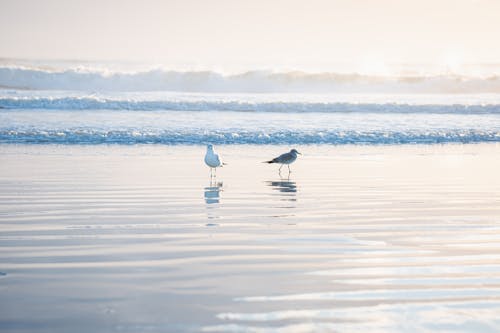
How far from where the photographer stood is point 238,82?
40.3 metres

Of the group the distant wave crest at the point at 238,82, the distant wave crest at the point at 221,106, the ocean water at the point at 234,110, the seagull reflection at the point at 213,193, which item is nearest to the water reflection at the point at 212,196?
the seagull reflection at the point at 213,193

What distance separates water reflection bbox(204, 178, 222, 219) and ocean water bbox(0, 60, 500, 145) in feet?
22.9

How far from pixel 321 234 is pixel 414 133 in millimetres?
13174

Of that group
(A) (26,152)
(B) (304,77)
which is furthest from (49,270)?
(B) (304,77)

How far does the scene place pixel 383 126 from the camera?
2022 cm

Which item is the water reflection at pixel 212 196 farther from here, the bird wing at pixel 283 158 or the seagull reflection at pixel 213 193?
the bird wing at pixel 283 158

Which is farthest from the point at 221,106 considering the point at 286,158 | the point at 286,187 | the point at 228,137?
the point at 286,187

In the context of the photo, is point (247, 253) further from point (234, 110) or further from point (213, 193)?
point (234, 110)

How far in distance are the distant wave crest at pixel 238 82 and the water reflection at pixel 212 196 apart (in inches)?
1131

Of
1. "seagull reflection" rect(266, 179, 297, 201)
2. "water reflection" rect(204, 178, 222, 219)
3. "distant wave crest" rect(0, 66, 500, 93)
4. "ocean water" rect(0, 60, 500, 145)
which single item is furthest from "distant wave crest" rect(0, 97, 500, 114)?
"water reflection" rect(204, 178, 222, 219)

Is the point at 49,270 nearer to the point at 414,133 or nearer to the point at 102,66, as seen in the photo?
the point at 414,133

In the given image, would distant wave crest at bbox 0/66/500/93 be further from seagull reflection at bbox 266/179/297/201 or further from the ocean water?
seagull reflection at bbox 266/179/297/201

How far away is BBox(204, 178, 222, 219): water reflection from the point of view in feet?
23.2

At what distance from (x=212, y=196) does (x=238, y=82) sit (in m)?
32.4
